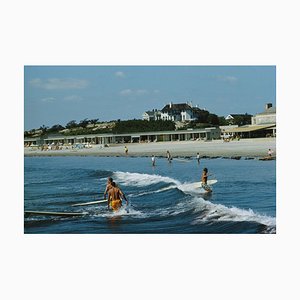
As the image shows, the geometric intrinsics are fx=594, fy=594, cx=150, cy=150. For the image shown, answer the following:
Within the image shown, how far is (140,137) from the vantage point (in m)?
9.88

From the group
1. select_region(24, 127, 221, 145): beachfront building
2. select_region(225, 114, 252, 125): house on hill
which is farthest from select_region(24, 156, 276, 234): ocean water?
select_region(225, 114, 252, 125): house on hill

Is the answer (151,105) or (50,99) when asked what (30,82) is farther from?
(151,105)

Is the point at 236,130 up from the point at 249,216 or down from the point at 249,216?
up

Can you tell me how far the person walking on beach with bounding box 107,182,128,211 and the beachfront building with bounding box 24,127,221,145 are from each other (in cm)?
88

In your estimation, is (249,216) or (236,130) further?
(236,130)

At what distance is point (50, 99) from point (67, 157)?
3.95 feet

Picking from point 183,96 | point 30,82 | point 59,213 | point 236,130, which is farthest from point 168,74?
point 59,213

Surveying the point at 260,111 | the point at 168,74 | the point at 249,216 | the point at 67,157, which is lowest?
the point at 249,216

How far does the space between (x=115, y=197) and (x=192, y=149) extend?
4.86 feet

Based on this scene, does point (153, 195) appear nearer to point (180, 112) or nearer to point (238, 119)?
point (180, 112)

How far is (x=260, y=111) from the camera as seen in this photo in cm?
939

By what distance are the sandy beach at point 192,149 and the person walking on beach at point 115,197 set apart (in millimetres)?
715

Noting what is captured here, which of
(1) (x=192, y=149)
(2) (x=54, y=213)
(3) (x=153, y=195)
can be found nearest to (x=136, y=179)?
(3) (x=153, y=195)

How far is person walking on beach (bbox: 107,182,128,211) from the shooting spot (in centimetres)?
941
